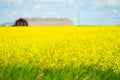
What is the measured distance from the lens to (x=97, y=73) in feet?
18.8

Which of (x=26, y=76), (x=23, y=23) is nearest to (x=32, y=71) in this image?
(x=26, y=76)

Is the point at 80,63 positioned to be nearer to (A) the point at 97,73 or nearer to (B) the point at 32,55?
(A) the point at 97,73

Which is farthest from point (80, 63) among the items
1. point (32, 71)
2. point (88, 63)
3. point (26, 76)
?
point (26, 76)

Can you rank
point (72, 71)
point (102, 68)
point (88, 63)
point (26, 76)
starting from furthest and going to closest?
point (88, 63), point (102, 68), point (72, 71), point (26, 76)

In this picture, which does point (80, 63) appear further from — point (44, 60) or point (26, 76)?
point (26, 76)

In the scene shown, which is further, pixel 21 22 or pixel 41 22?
pixel 21 22

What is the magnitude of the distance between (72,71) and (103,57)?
1.80 meters

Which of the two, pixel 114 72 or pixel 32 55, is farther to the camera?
pixel 32 55

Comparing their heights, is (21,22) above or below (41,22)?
above

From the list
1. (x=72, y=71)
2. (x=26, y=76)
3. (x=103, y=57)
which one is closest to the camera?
(x=26, y=76)

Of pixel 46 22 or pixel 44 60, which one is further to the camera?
pixel 46 22

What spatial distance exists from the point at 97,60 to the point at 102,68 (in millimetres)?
714

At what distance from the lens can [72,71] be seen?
558cm

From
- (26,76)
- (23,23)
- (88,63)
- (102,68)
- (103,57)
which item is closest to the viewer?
(26,76)
